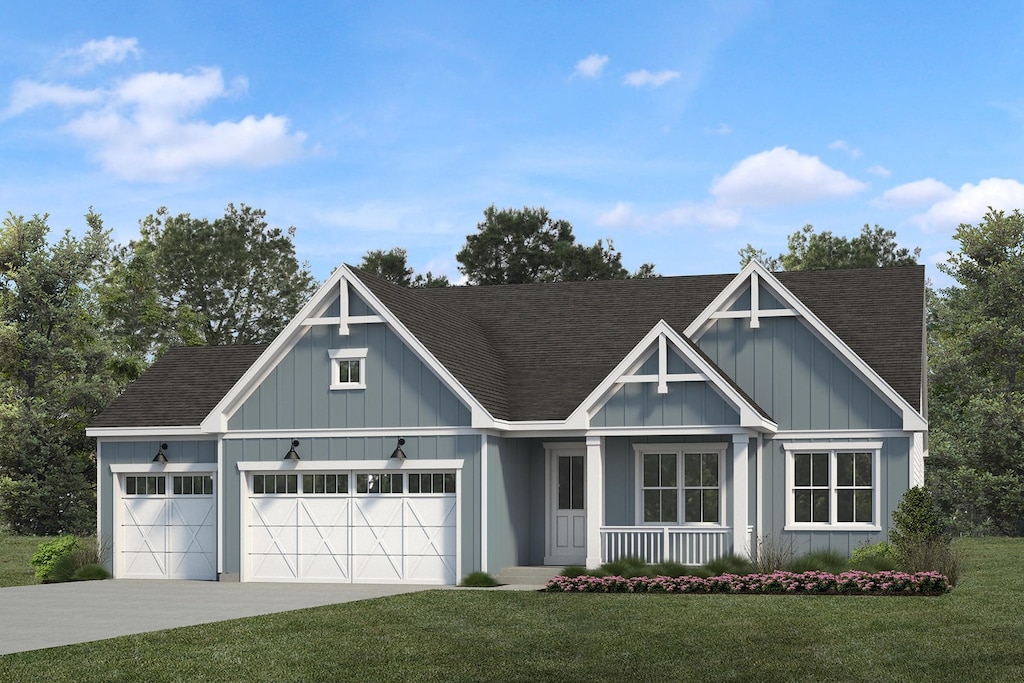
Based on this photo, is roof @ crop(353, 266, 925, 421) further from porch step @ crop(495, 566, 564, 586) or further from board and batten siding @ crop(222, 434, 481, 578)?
porch step @ crop(495, 566, 564, 586)

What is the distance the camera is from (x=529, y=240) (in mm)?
57219

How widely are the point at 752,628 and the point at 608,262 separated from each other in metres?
39.2

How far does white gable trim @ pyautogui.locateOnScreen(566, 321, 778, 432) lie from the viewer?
25094 millimetres

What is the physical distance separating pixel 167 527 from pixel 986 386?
29215mm

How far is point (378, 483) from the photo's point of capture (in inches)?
1046

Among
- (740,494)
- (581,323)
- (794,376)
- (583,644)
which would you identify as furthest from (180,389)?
(583,644)

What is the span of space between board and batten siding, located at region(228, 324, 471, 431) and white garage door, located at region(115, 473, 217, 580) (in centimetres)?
215

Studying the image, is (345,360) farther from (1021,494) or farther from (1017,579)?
(1021,494)

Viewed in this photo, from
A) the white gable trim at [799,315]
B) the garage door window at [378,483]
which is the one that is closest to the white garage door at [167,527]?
the garage door window at [378,483]

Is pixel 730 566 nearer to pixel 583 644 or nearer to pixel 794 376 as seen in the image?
pixel 794 376

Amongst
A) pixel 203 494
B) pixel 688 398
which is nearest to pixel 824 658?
pixel 688 398

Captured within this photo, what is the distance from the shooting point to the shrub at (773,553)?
24141 mm

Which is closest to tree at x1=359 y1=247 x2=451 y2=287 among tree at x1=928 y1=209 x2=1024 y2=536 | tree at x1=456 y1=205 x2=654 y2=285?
tree at x1=456 y1=205 x2=654 y2=285

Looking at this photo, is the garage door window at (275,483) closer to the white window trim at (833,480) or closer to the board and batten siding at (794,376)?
the board and batten siding at (794,376)
